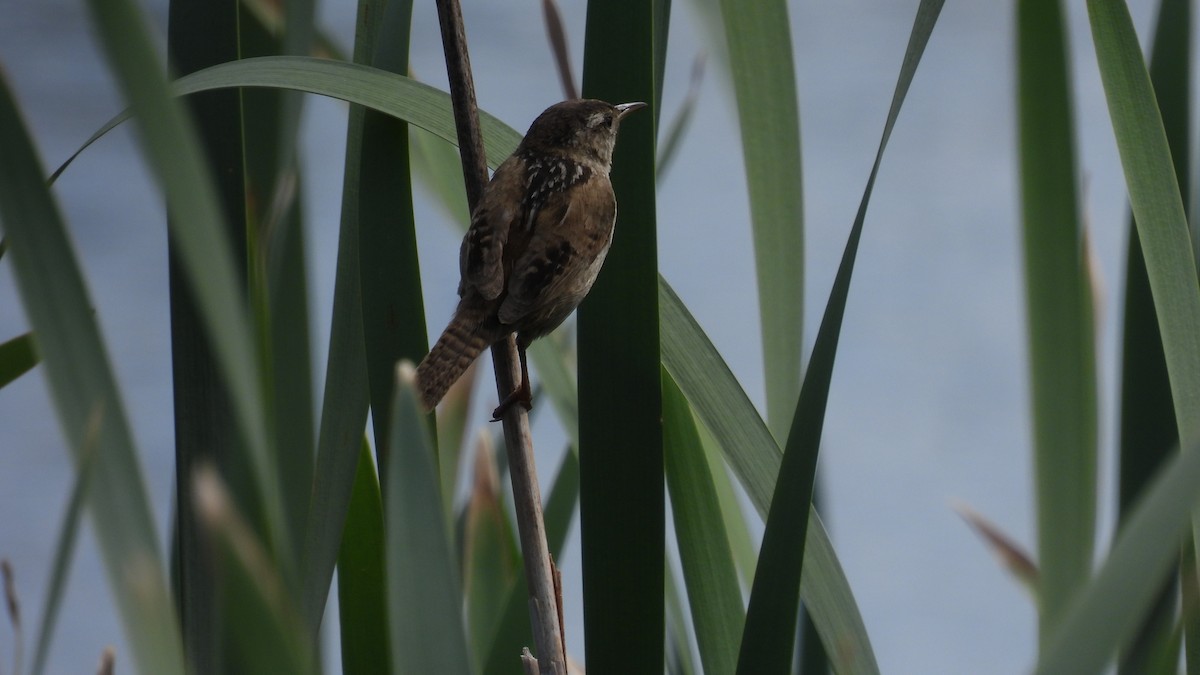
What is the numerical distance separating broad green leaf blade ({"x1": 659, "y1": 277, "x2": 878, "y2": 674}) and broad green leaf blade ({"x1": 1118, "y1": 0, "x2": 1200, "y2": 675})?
311 mm

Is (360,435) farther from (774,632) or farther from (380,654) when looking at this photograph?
(774,632)

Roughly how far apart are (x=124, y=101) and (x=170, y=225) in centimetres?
46

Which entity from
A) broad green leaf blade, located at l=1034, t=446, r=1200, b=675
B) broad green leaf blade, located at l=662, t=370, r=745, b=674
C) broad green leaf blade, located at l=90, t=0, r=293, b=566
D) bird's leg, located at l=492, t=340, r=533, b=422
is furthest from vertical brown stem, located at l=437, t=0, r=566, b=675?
broad green leaf blade, located at l=1034, t=446, r=1200, b=675

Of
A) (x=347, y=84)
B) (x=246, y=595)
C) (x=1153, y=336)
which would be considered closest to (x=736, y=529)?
(x=1153, y=336)

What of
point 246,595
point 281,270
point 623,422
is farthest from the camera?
point 281,270

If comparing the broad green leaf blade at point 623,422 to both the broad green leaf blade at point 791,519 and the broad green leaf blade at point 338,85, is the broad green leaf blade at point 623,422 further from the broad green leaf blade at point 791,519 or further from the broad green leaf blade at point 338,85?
the broad green leaf blade at point 338,85

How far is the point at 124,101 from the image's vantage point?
589 millimetres

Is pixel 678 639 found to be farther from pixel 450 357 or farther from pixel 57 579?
pixel 57 579

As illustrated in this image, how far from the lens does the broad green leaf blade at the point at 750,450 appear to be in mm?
968

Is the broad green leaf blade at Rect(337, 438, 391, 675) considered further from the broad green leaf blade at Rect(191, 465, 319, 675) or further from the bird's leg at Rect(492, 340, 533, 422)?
the broad green leaf blade at Rect(191, 465, 319, 675)

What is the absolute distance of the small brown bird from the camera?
4.17 ft

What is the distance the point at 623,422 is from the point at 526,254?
0.50 meters

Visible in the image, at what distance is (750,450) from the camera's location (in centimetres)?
104

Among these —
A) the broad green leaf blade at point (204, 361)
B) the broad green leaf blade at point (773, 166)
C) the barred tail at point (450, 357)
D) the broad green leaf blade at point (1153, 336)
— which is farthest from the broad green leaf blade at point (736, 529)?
the broad green leaf blade at point (204, 361)
